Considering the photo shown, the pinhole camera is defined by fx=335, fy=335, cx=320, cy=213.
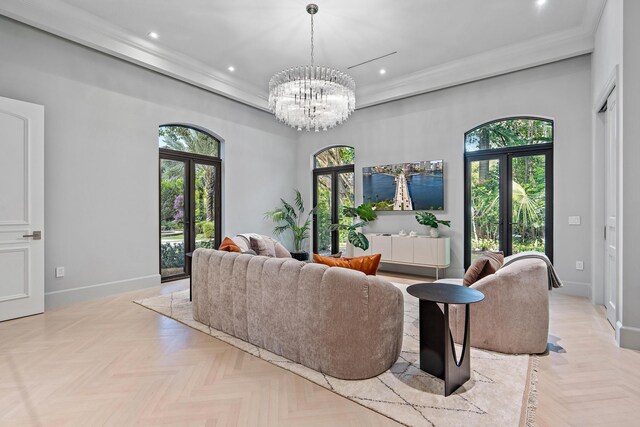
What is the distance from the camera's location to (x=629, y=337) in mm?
2891

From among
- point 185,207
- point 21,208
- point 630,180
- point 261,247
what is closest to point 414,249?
point 261,247

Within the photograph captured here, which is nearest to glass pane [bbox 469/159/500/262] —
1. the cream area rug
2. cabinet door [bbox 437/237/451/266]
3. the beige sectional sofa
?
cabinet door [bbox 437/237/451/266]

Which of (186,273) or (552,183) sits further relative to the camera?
(186,273)

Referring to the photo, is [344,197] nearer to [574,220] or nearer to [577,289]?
[574,220]

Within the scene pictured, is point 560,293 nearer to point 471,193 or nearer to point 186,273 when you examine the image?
point 471,193

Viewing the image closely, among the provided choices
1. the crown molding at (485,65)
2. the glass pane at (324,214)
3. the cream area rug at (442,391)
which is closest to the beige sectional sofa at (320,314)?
the cream area rug at (442,391)

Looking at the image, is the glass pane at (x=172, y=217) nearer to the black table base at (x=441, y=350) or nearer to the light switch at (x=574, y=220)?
the black table base at (x=441, y=350)

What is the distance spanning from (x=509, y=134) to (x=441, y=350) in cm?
440

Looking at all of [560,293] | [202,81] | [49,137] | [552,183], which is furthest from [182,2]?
[560,293]

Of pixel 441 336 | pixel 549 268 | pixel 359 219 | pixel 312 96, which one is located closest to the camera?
pixel 441 336

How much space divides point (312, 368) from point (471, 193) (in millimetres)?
4478

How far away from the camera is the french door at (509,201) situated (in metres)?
5.09

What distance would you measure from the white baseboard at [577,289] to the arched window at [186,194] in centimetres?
571

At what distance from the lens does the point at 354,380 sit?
2.29 meters
